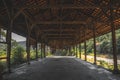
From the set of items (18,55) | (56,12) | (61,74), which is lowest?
(61,74)

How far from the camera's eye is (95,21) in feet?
58.9

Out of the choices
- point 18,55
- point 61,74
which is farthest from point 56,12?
point 61,74

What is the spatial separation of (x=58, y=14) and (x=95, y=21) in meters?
3.31

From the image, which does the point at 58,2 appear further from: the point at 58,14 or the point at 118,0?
the point at 58,14

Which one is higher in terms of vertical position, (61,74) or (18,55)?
(18,55)

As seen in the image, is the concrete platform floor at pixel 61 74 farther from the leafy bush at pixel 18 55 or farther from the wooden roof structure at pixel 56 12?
the leafy bush at pixel 18 55

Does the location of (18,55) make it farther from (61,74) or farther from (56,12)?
(61,74)

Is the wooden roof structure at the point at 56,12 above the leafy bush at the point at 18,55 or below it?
above

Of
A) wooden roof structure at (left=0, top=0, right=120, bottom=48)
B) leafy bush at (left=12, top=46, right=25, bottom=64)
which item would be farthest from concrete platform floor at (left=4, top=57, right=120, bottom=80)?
leafy bush at (left=12, top=46, right=25, bottom=64)

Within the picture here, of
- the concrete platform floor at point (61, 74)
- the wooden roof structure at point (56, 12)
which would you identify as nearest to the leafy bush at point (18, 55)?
the wooden roof structure at point (56, 12)

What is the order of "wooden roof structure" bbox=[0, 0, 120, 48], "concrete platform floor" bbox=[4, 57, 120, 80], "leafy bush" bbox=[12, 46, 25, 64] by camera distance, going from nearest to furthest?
"concrete platform floor" bbox=[4, 57, 120, 80], "wooden roof structure" bbox=[0, 0, 120, 48], "leafy bush" bbox=[12, 46, 25, 64]

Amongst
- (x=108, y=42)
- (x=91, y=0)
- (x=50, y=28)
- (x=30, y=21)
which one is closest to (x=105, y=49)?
(x=108, y=42)

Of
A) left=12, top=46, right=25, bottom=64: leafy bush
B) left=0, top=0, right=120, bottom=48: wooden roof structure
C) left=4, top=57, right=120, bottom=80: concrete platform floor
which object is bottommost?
left=4, top=57, right=120, bottom=80: concrete platform floor

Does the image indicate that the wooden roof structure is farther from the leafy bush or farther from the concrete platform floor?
the leafy bush
